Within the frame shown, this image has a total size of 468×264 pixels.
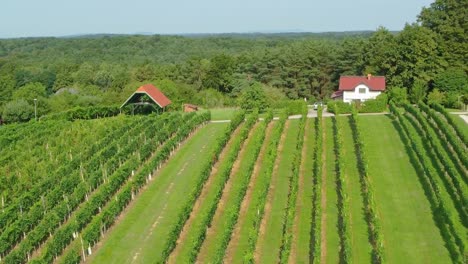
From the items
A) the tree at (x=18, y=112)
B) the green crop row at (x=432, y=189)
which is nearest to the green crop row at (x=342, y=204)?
the green crop row at (x=432, y=189)

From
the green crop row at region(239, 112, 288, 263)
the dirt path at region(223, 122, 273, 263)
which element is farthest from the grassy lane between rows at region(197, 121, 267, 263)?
the green crop row at region(239, 112, 288, 263)

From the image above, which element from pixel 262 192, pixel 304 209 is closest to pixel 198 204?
pixel 262 192

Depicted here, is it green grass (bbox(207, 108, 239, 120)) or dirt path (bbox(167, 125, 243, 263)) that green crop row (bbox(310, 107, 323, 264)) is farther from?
green grass (bbox(207, 108, 239, 120))

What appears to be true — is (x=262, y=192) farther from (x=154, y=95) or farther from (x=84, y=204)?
(x=154, y=95)

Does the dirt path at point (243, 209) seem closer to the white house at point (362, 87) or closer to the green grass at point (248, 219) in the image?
the green grass at point (248, 219)

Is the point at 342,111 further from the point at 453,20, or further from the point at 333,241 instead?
the point at 333,241

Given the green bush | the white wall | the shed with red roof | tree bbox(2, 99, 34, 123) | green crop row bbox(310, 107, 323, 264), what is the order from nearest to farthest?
green crop row bbox(310, 107, 323, 264), the green bush, the shed with red roof, the white wall, tree bbox(2, 99, 34, 123)

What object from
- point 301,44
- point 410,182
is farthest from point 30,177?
point 301,44
